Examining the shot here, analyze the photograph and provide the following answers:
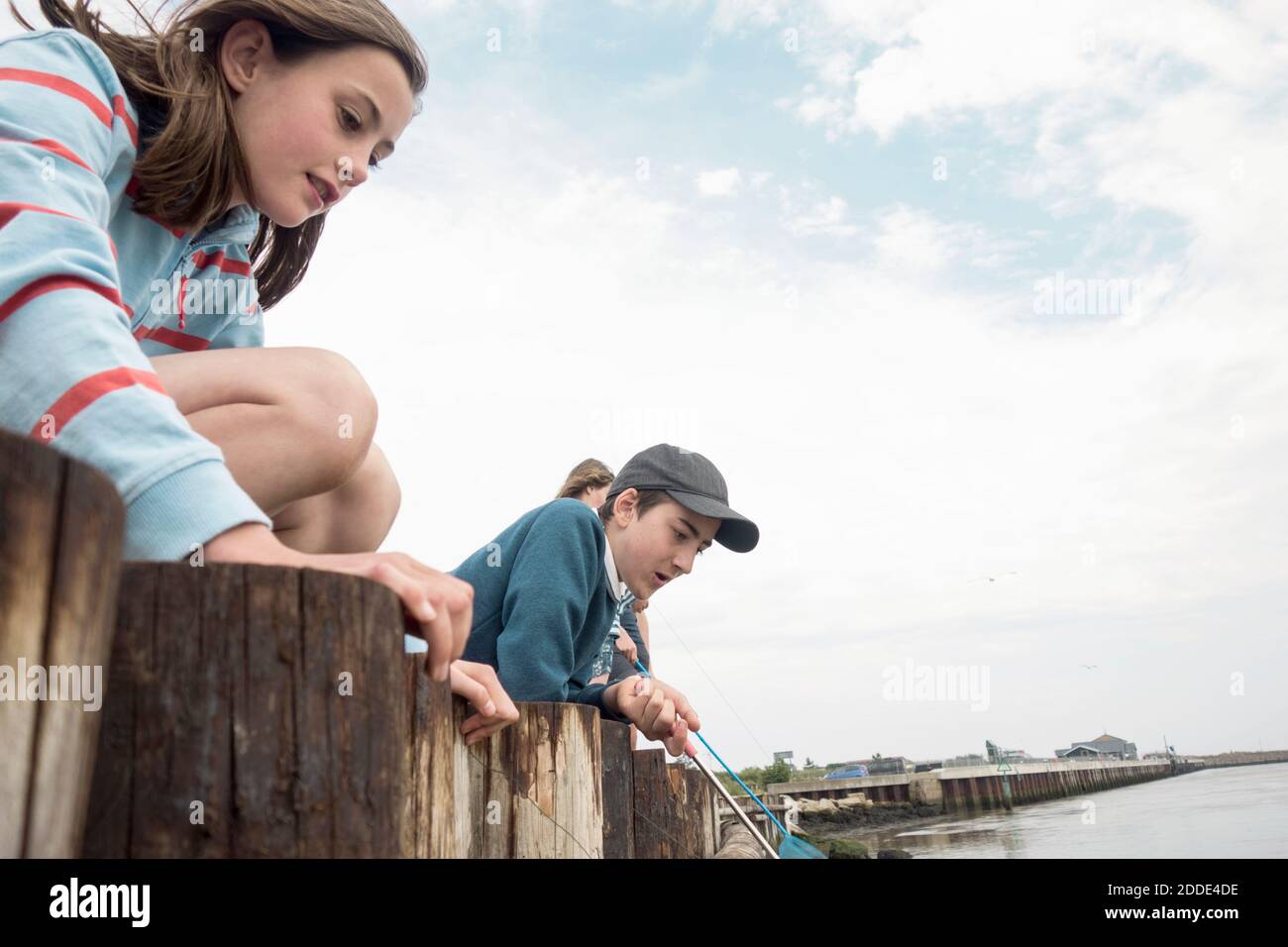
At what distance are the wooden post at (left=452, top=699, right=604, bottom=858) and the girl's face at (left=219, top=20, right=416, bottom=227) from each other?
1.11 m

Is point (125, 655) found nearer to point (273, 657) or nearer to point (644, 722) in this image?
point (273, 657)

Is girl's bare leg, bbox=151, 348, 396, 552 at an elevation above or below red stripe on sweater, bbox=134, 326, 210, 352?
below

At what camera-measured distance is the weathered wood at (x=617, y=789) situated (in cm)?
295

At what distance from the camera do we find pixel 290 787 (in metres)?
0.96

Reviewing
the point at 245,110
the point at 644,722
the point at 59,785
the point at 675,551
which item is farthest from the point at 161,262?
the point at 675,551

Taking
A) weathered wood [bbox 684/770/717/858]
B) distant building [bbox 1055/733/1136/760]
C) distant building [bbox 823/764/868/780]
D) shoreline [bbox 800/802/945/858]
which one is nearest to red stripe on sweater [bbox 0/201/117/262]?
weathered wood [bbox 684/770/717/858]

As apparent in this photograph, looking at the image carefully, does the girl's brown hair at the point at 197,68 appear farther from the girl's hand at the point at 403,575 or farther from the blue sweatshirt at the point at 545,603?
the blue sweatshirt at the point at 545,603

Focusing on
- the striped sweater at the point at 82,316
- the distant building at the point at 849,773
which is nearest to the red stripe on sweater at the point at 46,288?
the striped sweater at the point at 82,316

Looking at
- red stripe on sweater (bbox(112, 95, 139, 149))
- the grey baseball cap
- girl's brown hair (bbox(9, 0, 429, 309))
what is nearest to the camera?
red stripe on sweater (bbox(112, 95, 139, 149))

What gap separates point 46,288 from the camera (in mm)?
1250

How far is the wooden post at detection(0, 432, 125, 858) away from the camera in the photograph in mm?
724

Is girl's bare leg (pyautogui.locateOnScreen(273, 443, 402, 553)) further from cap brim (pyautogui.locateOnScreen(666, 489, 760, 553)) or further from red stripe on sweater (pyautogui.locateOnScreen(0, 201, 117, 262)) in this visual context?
cap brim (pyautogui.locateOnScreen(666, 489, 760, 553))

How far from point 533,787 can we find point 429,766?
779mm
